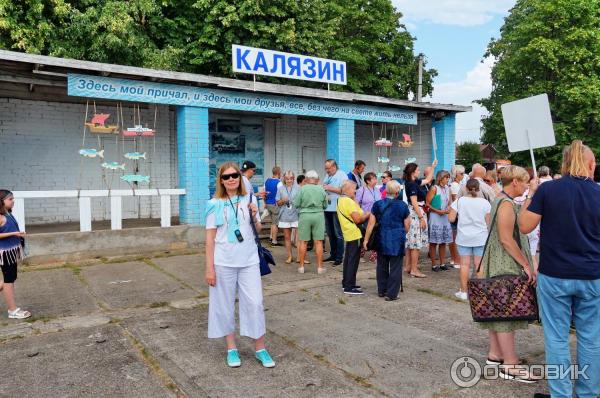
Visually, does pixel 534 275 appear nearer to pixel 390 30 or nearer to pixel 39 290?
pixel 39 290

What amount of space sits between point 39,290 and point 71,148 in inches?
233

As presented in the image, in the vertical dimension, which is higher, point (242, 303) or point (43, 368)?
point (242, 303)

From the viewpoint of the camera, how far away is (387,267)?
626 cm

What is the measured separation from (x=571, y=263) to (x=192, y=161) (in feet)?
26.6

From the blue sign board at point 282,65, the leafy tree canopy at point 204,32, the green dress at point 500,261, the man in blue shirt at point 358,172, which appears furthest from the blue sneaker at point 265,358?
the leafy tree canopy at point 204,32

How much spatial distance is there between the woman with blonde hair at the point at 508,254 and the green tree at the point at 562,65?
20170mm

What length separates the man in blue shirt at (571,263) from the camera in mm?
2939

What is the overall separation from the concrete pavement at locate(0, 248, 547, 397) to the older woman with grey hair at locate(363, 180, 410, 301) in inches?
10.4

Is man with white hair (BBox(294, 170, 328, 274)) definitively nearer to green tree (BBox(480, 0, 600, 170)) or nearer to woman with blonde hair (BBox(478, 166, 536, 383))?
woman with blonde hair (BBox(478, 166, 536, 383))

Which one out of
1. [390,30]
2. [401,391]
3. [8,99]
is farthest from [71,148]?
[390,30]

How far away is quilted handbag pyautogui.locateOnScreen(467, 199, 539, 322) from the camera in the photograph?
3.47 meters

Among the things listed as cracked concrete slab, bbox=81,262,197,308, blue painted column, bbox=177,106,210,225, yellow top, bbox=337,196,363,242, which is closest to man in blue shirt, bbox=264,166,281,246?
blue painted column, bbox=177,106,210,225

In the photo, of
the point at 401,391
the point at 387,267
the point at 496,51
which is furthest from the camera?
the point at 496,51

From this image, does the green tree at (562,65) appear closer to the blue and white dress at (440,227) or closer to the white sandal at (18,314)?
the blue and white dress at (440,227)
